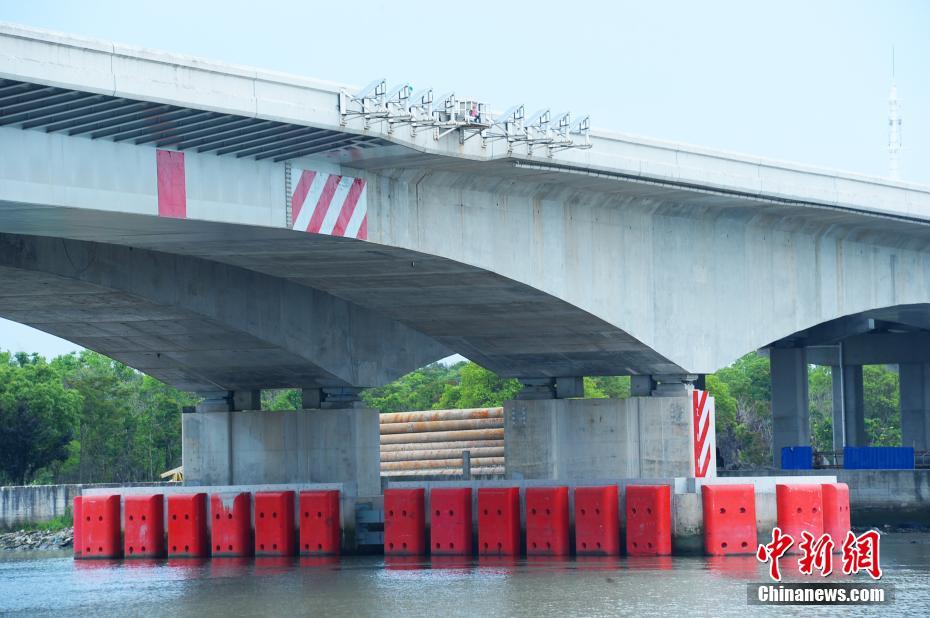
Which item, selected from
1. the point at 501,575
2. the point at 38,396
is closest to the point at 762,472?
the point at 501,575

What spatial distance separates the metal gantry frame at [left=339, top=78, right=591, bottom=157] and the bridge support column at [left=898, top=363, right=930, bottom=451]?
4211cm

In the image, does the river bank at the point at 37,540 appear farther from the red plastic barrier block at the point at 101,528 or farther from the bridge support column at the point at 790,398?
the bridge support column at the point at 790,398

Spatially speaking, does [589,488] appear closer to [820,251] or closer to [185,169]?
[820,251]

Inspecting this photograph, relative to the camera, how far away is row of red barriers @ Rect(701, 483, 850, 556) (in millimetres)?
41750

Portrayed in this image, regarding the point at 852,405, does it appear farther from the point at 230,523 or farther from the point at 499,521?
the point at 230,523

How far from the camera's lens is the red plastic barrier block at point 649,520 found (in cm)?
4188

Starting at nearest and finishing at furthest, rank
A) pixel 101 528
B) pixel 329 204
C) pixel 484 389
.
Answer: pixel 329 204 → pixel 101 528 → pixel 484 389

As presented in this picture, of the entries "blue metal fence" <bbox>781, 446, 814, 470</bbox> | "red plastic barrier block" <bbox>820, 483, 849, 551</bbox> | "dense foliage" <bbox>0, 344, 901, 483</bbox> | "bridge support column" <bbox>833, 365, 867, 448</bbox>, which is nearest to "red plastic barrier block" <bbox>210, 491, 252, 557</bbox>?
"red plastic barrier block" <bbox>820, 483, 849, 551</bbox>

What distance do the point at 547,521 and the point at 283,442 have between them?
9655 millimetres

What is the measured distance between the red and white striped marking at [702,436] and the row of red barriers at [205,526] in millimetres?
9906

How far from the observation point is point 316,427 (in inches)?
1916

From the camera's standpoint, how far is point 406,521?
45.0 metres

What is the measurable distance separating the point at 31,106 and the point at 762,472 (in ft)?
138

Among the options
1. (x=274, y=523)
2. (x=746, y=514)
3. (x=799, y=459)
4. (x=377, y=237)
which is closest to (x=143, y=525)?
(x=274, y=523)
